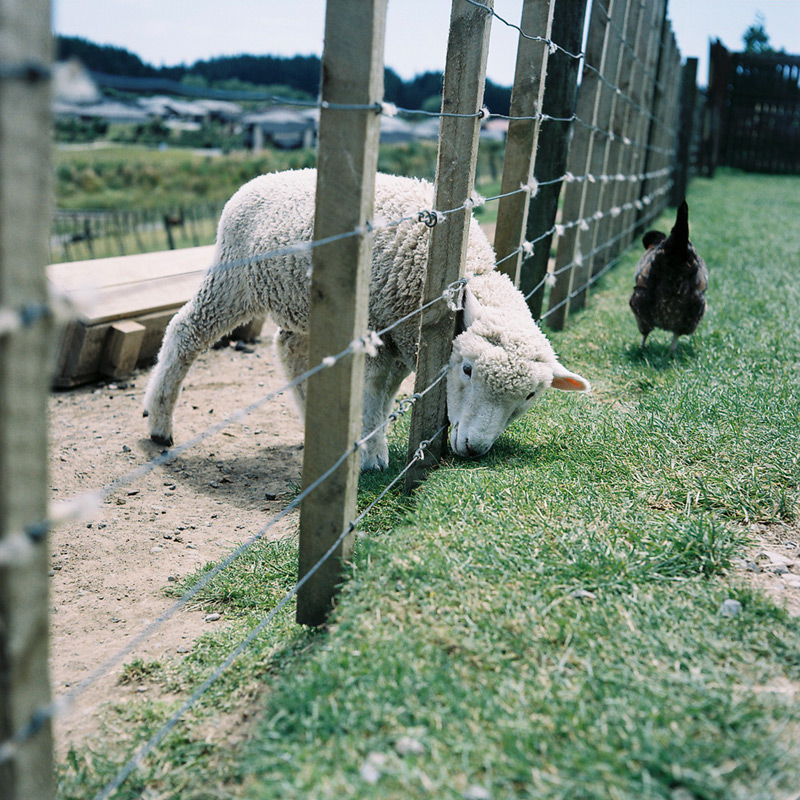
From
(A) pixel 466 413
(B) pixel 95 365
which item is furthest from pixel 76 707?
(B) pixel 95 365

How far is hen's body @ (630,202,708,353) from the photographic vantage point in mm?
5062

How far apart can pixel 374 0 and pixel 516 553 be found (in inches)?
68.2

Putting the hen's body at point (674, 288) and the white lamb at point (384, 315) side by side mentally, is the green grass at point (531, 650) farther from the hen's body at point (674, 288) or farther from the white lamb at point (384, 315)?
the hen's body at point (674, 288)

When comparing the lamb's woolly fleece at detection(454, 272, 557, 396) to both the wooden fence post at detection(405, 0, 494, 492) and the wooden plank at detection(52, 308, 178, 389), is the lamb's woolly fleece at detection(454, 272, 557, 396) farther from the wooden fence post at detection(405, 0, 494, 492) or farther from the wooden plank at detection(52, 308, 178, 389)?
the wooden plank at detection(52, 308, 178, 389)

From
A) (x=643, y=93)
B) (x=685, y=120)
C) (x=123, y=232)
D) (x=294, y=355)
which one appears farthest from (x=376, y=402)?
(x=123, y=232)

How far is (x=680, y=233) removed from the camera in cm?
491

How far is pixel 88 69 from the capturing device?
117 centimetres

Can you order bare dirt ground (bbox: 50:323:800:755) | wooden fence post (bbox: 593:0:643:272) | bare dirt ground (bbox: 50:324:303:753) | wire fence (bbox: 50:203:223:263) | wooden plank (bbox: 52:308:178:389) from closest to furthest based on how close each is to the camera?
1. bare dirt ground (bbox: 50:323:800:755)
2. bare dirt ground (bbox: 50:324:303:753)
3. wooden plank (bbox: 52:308:178:389)
4. wooden fence post (bbox: 593:0:643:272)
5. wire fence (bbox: 50:203:223:263)

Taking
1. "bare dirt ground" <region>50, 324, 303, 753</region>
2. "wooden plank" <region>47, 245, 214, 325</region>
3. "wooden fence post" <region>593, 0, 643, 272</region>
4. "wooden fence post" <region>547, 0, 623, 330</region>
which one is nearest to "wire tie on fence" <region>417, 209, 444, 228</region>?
"bare dirt ground" <region>50, 324, 303, 753</region>

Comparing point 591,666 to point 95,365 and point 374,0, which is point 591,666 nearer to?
point 374,0

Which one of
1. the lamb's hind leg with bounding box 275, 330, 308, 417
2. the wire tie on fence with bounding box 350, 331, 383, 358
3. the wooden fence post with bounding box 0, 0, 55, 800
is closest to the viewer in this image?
the wooden fence post with bounding box 0, 0, 55, 800

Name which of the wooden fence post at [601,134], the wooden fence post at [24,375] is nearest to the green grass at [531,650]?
the wooden fence post at [24,375]

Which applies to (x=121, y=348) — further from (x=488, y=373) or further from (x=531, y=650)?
(x=531, y=650)

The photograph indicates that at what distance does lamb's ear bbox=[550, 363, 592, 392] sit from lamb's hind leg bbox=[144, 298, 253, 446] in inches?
78.0
